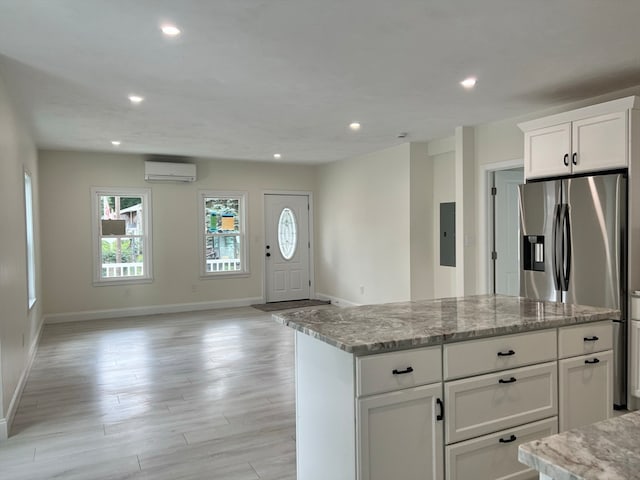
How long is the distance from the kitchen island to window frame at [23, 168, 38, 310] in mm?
4204

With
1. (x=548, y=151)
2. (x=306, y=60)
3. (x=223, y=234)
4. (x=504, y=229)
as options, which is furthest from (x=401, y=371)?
(x=223, y=234)

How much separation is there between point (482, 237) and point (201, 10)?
13.6 ft

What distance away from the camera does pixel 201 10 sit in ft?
8.41

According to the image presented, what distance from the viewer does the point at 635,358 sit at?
144 inches

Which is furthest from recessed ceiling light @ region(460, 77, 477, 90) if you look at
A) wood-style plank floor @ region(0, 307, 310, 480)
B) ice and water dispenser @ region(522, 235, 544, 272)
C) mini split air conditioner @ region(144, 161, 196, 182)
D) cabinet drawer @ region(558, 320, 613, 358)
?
mini split air conditioner @ region(144, 161, 196, 182)

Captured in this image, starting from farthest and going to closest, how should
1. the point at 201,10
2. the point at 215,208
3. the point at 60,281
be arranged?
the point at 215,208, the point at 60,281, the point at 201,10

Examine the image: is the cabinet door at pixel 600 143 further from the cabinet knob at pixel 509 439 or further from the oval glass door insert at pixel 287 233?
the oval glass door insert at pixel 287 233

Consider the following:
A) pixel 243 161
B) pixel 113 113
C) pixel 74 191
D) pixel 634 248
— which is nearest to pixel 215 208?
pixel 243 161

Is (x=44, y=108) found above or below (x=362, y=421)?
above

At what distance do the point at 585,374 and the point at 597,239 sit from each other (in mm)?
1571

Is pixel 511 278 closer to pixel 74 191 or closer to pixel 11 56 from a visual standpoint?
pixel 11 56

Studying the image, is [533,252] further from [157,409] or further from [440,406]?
[157,409]

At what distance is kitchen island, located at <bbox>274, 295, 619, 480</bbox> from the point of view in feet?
6.59

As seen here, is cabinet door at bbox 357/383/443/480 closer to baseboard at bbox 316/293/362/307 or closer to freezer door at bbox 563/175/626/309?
freezer door at bbox 563/175/626/309
